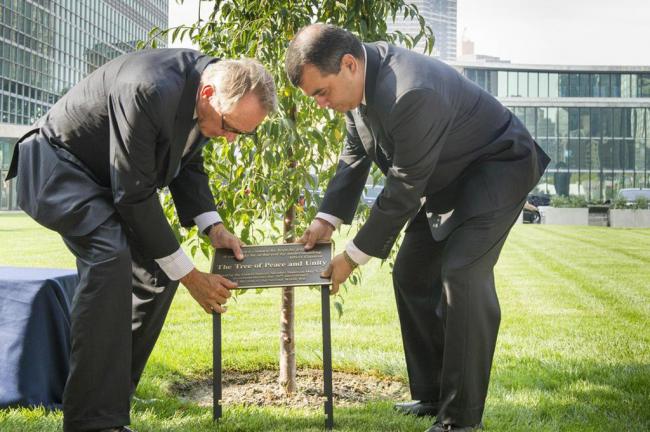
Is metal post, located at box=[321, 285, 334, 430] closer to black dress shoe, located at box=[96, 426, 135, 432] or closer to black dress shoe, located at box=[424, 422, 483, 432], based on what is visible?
black dress shoe, located at box=[424, 422, 483, 432]

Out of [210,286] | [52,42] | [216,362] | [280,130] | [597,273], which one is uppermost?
[52,42]

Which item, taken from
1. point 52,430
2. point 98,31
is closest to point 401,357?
point 52,430

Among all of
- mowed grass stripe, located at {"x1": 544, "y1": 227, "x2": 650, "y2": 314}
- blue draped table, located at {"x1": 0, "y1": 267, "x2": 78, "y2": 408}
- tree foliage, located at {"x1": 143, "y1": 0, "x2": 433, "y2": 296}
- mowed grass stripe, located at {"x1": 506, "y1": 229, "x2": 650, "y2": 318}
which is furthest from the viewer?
mowed grass stripe, located at {"x1": 544, "y1": 227, "x2": 650, "y2": 314}

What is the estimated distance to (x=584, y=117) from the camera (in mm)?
59750

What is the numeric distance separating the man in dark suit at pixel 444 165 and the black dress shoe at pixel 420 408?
46 centimetres

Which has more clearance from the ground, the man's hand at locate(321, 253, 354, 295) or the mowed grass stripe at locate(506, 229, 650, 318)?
the man's hand at locate(321, 253, 354, 295)

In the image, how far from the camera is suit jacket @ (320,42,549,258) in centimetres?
306

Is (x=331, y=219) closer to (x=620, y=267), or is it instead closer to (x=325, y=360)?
(x=325, y=360)

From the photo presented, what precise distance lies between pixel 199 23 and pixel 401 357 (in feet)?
9.27

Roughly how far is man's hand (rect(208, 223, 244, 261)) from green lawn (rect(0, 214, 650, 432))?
2.64 feet

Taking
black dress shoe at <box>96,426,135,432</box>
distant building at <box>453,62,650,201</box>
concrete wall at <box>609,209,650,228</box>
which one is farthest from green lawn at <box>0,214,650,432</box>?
distant building at <box>453,62,650,201</box>

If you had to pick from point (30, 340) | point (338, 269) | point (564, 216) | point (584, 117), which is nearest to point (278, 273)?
point (338, 269)

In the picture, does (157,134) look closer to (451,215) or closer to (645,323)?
(451,215)

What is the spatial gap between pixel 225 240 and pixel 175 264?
1.45 feet
